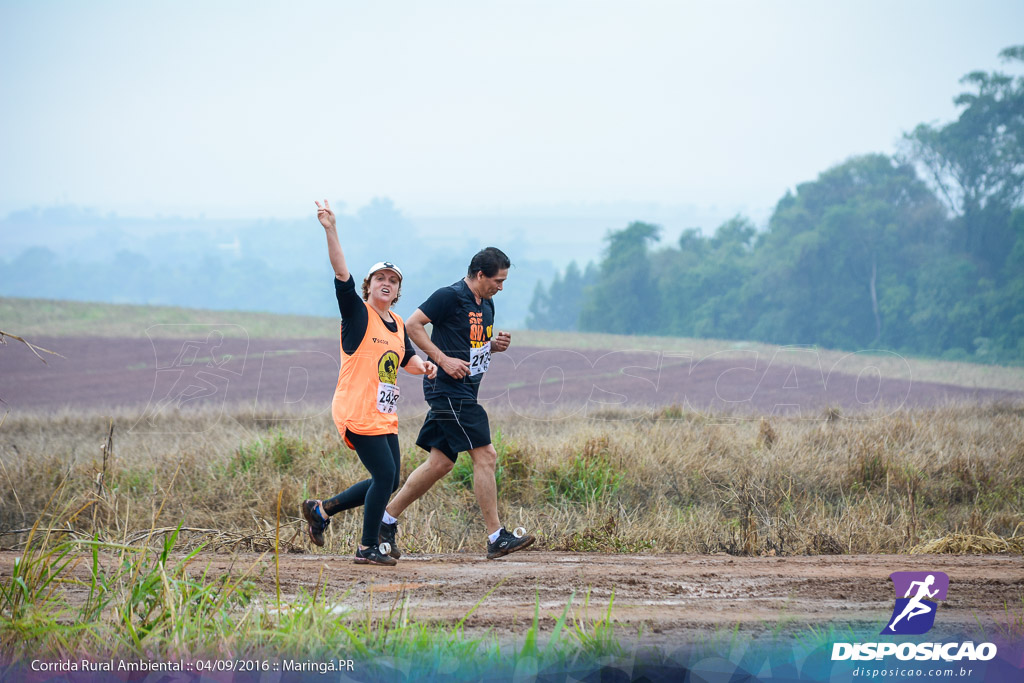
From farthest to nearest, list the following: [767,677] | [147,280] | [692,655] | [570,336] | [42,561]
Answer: [147,280]
[570,336]
[42,561]
[692,655]
[767,677]

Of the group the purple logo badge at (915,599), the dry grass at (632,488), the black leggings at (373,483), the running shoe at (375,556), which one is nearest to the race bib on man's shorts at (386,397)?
the black leggings at (373,483)

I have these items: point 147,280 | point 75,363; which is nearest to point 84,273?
point 147,280

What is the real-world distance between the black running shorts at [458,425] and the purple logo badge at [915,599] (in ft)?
8.80

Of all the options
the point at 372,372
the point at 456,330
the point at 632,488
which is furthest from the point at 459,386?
the point at 632,488

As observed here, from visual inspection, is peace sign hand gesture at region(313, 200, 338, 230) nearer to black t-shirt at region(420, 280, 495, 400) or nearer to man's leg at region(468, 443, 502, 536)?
black t-shirt at region(420, 280, 495, 400)

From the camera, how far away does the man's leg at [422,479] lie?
5898 millimetres

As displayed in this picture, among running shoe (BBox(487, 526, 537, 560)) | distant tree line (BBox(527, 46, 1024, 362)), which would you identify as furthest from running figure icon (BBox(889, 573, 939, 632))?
distant tree line (BBox(527, 46, 1024, 362))

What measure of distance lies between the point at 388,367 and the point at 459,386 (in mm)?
575

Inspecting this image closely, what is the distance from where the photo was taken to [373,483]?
5.65 metres

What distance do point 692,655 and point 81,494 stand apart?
659cm

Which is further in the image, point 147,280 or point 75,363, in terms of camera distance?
point 147,280

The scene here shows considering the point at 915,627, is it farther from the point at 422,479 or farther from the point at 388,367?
the point at 388,367

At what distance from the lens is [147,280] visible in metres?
125

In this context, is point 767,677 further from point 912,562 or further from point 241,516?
point 241,516
